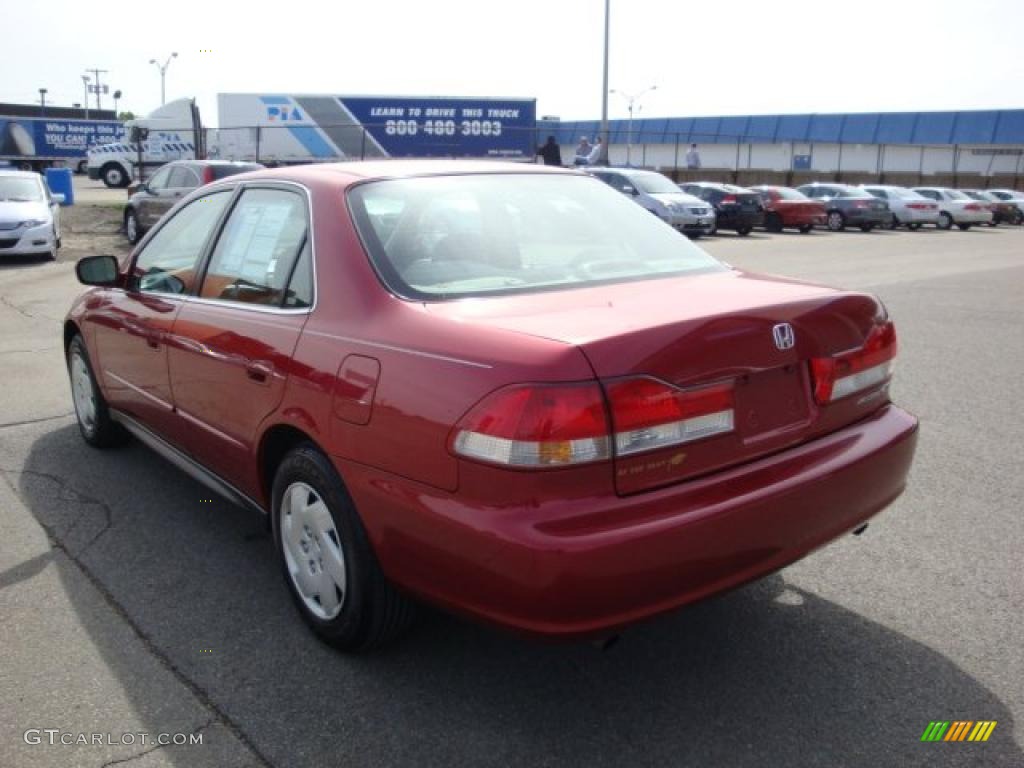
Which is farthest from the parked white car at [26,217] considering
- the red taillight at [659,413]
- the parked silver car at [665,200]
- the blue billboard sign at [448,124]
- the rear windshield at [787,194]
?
the rear windshield at [787,194]

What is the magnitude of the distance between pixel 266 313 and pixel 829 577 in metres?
2.47

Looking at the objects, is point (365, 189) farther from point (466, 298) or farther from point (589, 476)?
point (589, 476)

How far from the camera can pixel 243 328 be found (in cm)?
350

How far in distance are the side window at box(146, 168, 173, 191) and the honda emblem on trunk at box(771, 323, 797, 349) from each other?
57.5 ft

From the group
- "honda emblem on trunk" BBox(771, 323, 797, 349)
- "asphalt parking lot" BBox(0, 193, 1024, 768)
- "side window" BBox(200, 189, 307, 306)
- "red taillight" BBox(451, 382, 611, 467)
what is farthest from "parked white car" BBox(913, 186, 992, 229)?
"red taillight" BBox(451, 382, 611, 467)

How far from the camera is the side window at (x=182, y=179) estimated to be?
56.9 feet

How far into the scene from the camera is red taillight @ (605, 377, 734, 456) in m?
2.44

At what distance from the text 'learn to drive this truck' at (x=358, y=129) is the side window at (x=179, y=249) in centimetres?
2855

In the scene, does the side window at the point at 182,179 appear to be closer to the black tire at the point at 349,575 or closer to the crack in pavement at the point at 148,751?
the black tire at the point at 349,575

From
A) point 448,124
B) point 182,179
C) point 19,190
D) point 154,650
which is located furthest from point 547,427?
point 448,124

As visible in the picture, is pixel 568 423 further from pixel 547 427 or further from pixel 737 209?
pixel 737 209

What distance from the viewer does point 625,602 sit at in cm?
244

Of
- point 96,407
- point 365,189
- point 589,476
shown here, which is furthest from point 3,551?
point 589,476

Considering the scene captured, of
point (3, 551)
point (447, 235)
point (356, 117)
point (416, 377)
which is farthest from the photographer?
point (356, 117)
